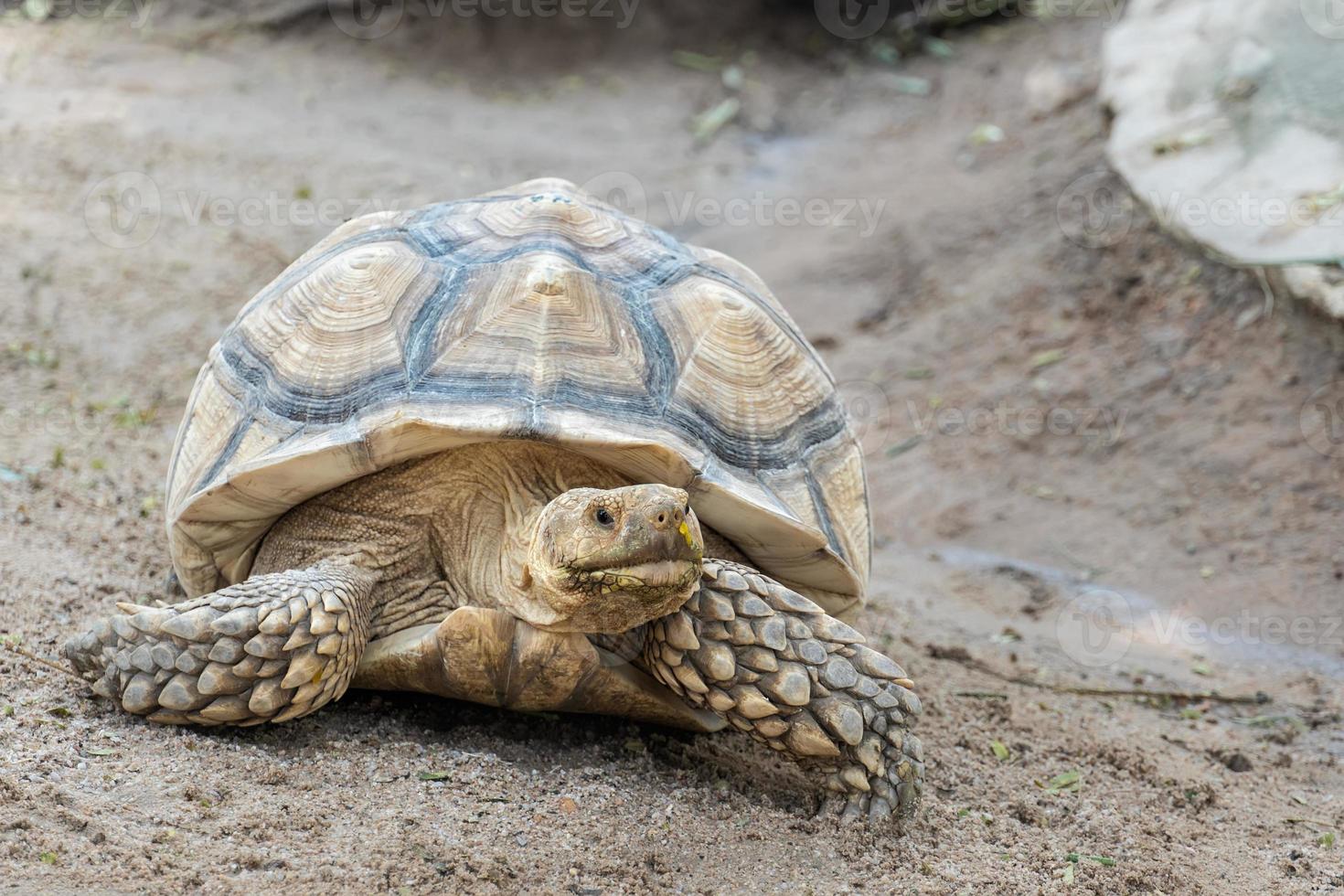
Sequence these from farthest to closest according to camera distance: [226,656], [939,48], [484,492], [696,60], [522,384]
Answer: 1. [696,60]
2. [939,48]
3. [484,492]
4. [522,384]
5. [226,656]

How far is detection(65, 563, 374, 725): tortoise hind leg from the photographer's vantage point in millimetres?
2600

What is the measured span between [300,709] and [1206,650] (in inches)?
120

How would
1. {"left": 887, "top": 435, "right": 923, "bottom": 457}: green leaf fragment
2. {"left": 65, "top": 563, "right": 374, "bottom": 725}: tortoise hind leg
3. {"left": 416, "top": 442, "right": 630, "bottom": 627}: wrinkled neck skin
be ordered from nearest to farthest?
{"left": 65, "top": 563, "right": 374, "bottom": 725}: tortoise hind leg, {"left": 416, "top": 442, "right": 630, "bottom": 627}: wrinkled neck skin, {"left": 887, "top": 435, "right": 923, "bottom": 457}: green leaf fragment

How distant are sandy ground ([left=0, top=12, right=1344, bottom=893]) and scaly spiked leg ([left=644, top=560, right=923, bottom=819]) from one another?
123 millimetres

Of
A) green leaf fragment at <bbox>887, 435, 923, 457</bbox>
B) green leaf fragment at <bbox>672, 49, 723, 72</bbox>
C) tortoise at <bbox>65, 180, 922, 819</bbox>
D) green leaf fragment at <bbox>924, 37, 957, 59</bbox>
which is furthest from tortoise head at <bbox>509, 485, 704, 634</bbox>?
green leaf fragment at <bbox>924, 37, 957, 59</bbox>

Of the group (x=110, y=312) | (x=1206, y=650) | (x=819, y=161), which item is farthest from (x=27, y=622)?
(x=819, y=161)

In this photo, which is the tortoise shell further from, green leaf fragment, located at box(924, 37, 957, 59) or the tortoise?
green leaf fragment, located at box(924, 37, 957, 59)

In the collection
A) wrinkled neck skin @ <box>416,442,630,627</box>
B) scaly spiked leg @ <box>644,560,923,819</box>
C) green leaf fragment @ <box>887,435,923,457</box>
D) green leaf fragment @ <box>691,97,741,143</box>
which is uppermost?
wrinkled neck skin @ <box>416,442,630,627</box>

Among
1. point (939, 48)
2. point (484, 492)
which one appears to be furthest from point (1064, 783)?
point (939, 48)

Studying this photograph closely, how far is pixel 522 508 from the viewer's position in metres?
2.85

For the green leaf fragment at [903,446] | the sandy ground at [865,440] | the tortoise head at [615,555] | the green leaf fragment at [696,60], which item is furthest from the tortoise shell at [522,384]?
the green leaf fragment at [696,60]

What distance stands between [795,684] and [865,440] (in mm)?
3363

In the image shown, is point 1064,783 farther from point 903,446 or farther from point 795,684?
point 903,446

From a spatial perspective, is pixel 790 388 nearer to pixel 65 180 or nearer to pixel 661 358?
pixel 661 358
